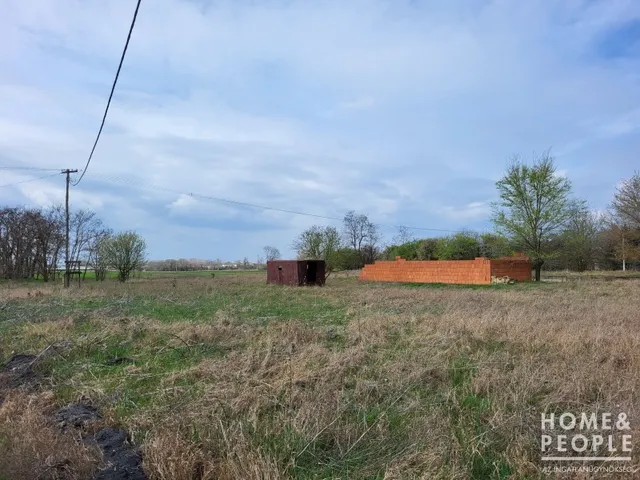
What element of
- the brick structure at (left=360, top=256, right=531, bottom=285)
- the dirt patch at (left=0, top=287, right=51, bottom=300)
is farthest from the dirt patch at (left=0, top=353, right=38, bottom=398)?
the brick structure at (left=360, top=256, right=531, bottom=285)

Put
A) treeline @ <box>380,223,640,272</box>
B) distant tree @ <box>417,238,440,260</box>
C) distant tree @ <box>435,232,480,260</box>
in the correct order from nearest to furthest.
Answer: treeline @ <box>380,223,640,272</box> < distant tree @ <box>435,232,480,260</box> < distant tree @ <box>417,238,440,260</box>

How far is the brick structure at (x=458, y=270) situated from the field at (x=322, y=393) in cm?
2232

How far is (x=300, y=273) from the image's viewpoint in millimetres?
32812

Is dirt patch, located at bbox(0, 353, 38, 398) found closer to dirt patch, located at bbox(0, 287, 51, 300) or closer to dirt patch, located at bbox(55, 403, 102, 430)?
dirt patch, located at bbox(55, 403, 102, 430)

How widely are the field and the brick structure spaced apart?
22.3 m

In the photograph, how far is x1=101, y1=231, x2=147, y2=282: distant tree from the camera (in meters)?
43.0

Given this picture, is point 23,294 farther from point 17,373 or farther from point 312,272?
point 17,373

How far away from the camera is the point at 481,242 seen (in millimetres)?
51062

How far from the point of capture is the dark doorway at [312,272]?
33094mm

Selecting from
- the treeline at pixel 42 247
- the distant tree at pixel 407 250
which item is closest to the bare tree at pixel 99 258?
the treeline at pixel 42 247

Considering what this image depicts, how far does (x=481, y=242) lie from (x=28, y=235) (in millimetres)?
47484

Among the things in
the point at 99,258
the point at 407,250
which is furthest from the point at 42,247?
the point at 407,250

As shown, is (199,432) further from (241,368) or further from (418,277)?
(418,277)

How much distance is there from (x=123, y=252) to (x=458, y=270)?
95.8 ft
